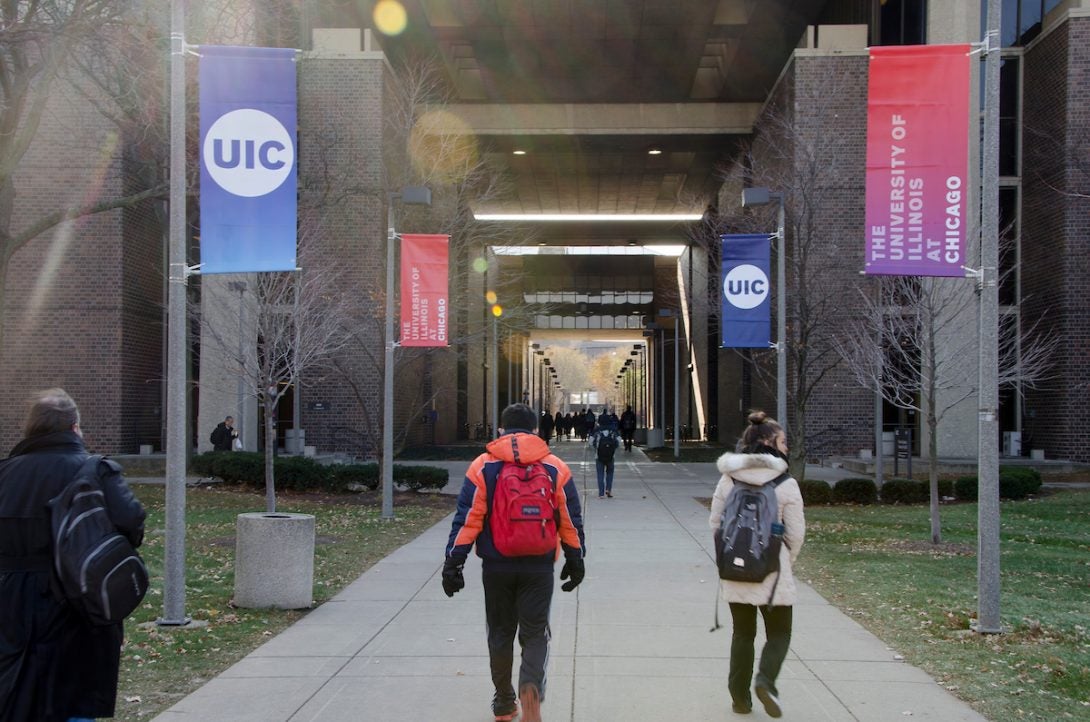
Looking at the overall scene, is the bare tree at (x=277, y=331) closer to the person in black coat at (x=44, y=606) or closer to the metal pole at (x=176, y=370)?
the metal pole at (x=176, y=370)

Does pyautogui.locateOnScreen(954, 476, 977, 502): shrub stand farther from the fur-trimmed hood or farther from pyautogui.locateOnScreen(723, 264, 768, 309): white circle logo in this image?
the fur-trimmed hood

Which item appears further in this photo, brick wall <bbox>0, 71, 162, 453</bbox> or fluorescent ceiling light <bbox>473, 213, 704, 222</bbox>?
fluorescent ceiling light <bbox>473, 213, 704, 222</bbox>

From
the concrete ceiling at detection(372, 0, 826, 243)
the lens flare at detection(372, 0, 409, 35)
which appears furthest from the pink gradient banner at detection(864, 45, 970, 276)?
the lens flare at detection(372, 0, 409, 35)

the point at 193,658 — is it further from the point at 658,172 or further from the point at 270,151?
the point at 658,172

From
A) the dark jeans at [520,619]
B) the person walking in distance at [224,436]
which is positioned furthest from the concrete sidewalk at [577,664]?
the person walking in distance at [224,436]

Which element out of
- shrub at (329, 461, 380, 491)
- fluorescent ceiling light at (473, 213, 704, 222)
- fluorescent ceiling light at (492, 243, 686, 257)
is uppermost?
fluorescent ceiling light at (473, 213, 704, 222)

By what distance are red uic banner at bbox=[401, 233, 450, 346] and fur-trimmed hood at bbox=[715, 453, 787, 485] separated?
1236 cm

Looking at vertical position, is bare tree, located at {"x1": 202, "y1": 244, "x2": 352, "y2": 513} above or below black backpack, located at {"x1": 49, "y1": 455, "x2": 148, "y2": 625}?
above

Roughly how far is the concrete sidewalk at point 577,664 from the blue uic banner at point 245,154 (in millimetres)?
3353

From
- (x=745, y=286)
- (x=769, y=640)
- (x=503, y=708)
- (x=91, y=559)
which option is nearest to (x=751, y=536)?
(x=769, y=640)

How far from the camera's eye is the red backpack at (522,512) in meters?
5.66

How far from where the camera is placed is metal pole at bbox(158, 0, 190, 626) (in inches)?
341

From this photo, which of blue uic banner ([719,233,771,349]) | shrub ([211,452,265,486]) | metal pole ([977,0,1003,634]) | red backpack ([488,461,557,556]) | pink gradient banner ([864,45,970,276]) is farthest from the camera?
shrub ([211,452,265,486])

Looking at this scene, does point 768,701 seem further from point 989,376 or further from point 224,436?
point 224,436
